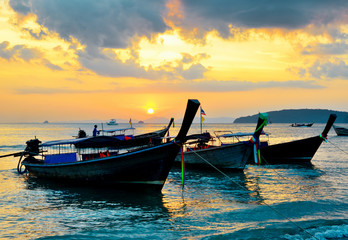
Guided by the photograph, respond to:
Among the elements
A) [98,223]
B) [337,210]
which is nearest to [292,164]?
[337,210]

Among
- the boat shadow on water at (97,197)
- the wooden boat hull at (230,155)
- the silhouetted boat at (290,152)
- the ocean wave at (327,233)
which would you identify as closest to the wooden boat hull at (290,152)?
the silhouetted boat at (290,152)

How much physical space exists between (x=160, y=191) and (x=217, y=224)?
4863mm

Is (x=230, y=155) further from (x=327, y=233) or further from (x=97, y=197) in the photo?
(x=327, y=233)

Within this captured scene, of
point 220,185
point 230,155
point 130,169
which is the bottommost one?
point 220,185

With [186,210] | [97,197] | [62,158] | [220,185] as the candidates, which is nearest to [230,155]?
[220,185]

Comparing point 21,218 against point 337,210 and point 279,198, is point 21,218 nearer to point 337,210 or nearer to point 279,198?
point 279,198

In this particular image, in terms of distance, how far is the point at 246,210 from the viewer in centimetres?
1241

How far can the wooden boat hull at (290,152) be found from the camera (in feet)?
91.6

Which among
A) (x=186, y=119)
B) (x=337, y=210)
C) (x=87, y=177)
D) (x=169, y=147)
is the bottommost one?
(x=337, y=210)

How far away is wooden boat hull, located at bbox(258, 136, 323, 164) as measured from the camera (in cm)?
2792

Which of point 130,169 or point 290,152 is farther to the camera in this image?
point 290,152

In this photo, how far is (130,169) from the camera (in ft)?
49.6

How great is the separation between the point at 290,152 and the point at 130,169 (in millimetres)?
18203

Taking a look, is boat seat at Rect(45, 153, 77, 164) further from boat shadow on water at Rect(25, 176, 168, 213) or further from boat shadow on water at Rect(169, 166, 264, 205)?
boat shadow on water at Rect(169, 166, 264, 205)
